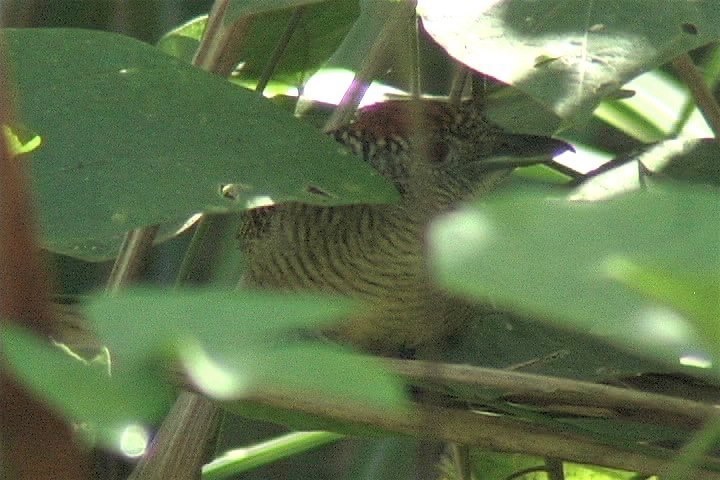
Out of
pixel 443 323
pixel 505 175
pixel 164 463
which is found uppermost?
pixel 505 175

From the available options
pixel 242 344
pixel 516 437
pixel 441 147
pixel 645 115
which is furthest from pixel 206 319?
pixel 645 115

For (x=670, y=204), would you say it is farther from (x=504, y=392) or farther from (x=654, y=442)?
(x=654, y=442)

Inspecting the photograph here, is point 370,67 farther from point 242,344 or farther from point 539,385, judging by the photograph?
point 242,344

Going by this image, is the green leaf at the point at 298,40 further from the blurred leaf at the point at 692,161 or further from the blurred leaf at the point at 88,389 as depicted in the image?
the blurred leaf at the point at 88,389

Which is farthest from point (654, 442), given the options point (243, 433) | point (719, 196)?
point (243, 433)

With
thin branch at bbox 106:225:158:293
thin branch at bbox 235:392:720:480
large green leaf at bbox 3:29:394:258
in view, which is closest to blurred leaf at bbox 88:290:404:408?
large green leaf at bbox 3:29:394:258
